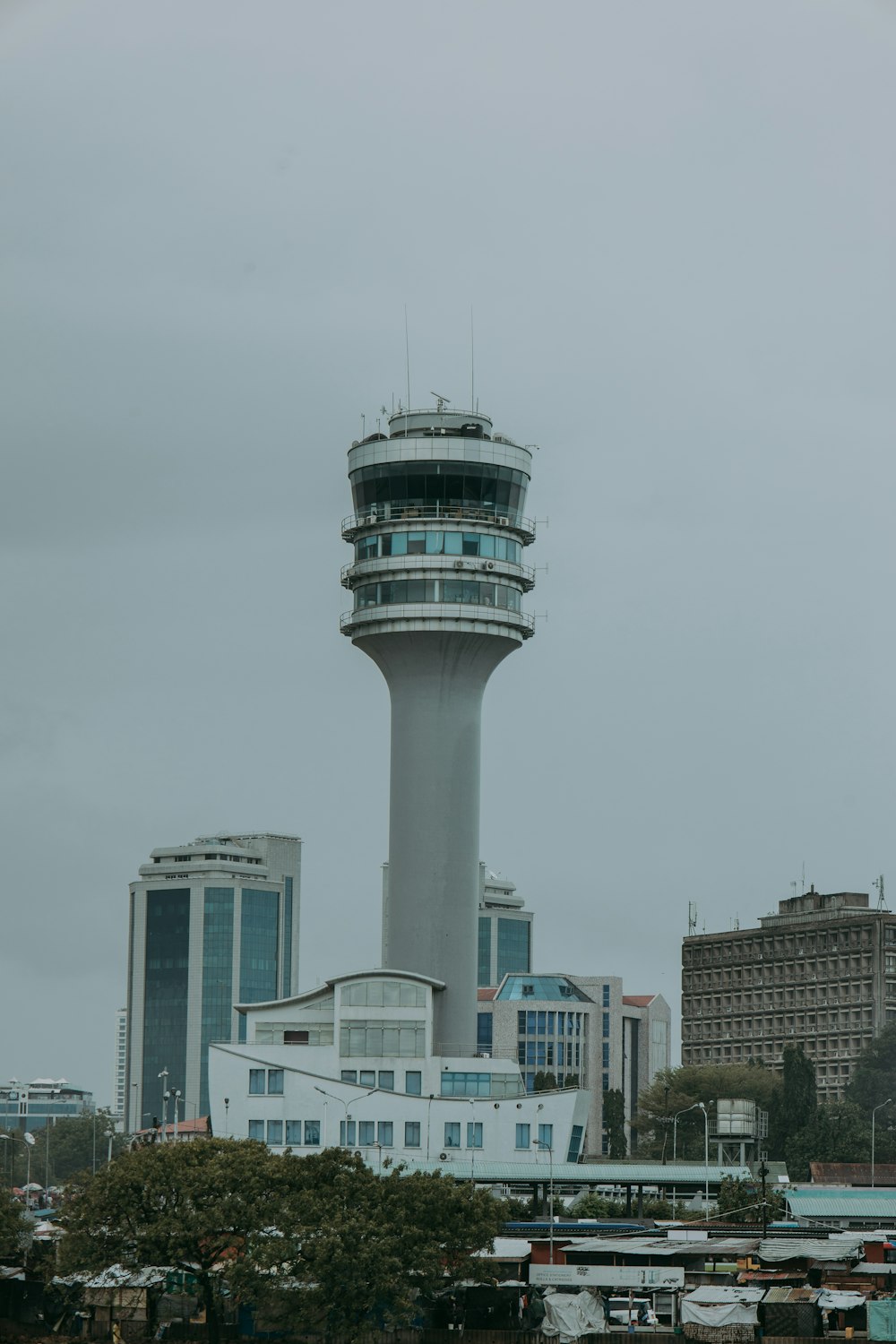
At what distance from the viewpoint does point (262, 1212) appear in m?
110

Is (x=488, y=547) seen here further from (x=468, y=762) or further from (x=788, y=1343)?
(x=788, y=1343)

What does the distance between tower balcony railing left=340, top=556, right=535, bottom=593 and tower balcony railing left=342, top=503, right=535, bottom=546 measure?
3.19 metres

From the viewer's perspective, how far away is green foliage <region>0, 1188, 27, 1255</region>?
413 feet

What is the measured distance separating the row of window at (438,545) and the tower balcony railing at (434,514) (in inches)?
45.6

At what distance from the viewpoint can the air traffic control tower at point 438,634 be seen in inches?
7416

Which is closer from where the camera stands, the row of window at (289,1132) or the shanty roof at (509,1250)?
the shanty roof at (509,1250)

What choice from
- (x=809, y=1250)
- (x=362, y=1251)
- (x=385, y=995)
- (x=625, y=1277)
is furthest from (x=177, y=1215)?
(x=385, y=995)

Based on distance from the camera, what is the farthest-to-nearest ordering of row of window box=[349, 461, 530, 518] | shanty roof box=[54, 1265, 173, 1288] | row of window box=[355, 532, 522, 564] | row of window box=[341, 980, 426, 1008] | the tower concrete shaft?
row of window box=[349, 461, 530, 518] → row of window box=[355, 532, 522, 564] → the tower concrete shaft → row of window box=[341, 980, 426, 1008] → shanty roof box=[54, 1265, 173, 1288]

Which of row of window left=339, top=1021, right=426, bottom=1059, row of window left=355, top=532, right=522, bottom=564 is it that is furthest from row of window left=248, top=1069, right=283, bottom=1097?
row of window left=355, top=532, right=522, bottom=564

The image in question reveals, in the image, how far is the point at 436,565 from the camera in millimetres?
191500

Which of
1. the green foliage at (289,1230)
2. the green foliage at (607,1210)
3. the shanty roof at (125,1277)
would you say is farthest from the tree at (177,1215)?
the green foliage at (607,1210)

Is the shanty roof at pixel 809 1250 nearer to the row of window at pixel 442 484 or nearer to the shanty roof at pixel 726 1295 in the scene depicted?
the shanty roof at pixel 726 1295

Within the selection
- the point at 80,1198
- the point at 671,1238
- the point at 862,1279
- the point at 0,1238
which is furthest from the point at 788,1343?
the point at 0,1238

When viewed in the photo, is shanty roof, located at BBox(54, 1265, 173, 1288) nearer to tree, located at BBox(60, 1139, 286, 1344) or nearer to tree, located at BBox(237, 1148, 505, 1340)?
tree, located at BBox(60, 1139, 286, 1344)
